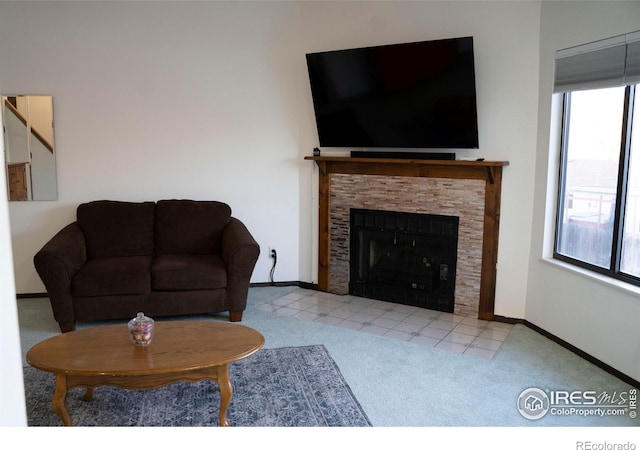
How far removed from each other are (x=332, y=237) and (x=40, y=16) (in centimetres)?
333

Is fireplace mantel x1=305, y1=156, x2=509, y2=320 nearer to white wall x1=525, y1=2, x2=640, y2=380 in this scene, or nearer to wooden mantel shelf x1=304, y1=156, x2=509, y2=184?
wooden mantel shelf x1=304, y1=156, x2=509, y2=184

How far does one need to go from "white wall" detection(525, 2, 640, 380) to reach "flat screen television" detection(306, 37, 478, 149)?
0.55 metres

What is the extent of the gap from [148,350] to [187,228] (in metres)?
2.15

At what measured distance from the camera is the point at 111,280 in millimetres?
4004

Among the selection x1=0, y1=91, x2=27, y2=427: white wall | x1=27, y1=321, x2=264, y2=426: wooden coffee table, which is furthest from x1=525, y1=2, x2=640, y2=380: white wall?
x1=0, y1=91, x2=27, y2=427: white wall

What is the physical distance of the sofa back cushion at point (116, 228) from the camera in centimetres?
456

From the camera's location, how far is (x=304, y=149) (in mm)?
5184

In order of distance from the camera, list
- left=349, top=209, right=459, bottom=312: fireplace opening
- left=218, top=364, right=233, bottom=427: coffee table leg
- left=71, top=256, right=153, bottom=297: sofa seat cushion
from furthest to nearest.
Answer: left=349, top=209, right=459, bottom=312: fireplace opening, left=71, top=256, right=153, bottom=297: sofa seat cushion, left=218, top=364, right=233, bottom=427: coffee table leg

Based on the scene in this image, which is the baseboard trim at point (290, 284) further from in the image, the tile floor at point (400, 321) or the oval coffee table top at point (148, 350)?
the oval coffee table top at point (148, 350)

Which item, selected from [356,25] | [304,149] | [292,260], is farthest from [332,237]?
[356,25]

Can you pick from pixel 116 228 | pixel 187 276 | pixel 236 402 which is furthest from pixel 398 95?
pixel 236 402

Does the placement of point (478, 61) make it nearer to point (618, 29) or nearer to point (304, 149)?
point (618, 29)

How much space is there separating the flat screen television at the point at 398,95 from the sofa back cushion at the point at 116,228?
1817 millimetres

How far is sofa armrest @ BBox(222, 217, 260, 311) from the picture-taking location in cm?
409
